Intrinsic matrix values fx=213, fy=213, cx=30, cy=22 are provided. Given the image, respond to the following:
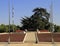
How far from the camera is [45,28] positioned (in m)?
67.3

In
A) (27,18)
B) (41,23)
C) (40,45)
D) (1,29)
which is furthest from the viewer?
(27,18)

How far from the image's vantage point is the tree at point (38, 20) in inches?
2591

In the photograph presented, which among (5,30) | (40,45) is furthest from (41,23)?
(40,45)

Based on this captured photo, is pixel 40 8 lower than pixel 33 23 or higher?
higher

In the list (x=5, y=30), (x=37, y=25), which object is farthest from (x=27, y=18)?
(x=5, y=30)

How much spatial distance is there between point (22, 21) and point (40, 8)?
28.6ft

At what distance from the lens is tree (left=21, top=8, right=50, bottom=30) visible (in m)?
65.8

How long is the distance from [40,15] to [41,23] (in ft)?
12.8

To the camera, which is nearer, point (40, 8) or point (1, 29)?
point (1, 29)

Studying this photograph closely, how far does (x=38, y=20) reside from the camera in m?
66.1

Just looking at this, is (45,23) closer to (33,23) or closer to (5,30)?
(33,23)

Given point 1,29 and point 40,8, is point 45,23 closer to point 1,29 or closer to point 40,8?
point 40,8

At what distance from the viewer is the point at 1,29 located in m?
56.0

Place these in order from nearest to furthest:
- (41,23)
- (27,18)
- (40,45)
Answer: (40,45), (41,23), (27,18)
